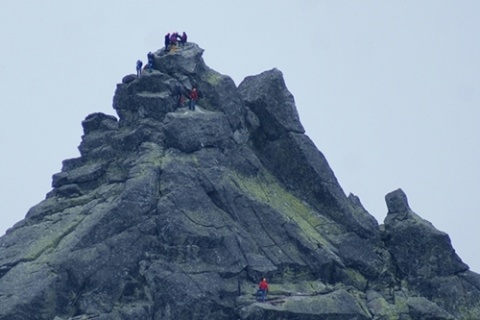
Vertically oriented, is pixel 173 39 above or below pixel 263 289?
above

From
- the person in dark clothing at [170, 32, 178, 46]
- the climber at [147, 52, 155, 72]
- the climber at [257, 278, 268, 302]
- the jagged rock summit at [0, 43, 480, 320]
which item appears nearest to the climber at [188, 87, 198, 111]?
the jagged rock summit at [0, 43, 480, 320]

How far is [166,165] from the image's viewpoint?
2510 inches

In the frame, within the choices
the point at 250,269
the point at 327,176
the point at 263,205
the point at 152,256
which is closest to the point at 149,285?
the point at 152,256

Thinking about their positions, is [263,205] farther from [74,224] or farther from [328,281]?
[74,224]

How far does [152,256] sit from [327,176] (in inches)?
595

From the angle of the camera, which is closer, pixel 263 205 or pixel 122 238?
pixel 122 238

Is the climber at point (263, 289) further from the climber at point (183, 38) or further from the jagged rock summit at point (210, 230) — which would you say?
the climber at point (183, 38)

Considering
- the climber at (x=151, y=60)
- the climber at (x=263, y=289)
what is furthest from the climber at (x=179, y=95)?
the climber at (x=263, y=289)

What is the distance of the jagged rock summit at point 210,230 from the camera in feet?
193

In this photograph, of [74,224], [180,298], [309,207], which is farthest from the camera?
[309,207]

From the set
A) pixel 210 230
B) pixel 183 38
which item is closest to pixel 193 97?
pixel 183 38

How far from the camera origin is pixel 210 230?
201 ft

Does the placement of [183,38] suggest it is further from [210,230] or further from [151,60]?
[210,230]

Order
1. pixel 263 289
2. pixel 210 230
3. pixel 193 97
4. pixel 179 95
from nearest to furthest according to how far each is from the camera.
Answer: pixel 263 289 → pixel 210 230 → pixel 193 97 → pixel 179 95
